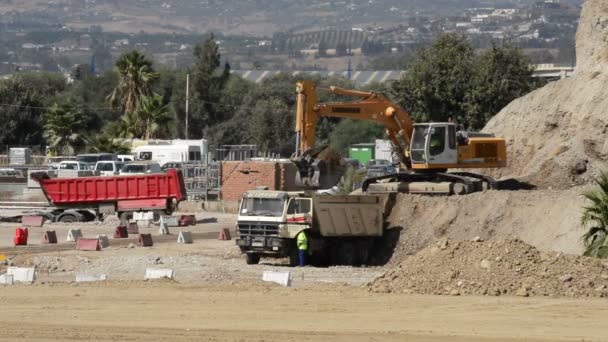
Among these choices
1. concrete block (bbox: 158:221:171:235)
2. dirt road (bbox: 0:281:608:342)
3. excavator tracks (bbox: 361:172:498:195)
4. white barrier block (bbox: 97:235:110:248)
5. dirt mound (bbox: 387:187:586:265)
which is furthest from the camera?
concrete block (bbox: 158:221:171:235)

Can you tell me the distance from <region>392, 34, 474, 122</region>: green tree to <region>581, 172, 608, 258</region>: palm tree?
47411 mm

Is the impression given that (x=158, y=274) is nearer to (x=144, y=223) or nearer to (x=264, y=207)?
(x=264, y=207)

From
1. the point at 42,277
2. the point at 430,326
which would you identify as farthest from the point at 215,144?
the point at 430,326

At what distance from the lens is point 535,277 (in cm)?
2655

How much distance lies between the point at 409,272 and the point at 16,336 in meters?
9.91

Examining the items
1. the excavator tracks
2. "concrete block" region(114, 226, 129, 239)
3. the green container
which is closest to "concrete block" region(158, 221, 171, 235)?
"concrete block" region(114, 226, 129, 239)

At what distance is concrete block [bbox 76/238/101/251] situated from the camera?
3819 cm

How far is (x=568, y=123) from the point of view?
159ft

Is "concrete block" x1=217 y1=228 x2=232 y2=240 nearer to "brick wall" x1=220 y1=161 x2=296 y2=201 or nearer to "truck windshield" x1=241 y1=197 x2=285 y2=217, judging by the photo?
"truck windshield" x1=241 y1=197 x2=285 y2=217

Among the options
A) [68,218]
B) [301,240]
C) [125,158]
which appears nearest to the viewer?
[301,240]

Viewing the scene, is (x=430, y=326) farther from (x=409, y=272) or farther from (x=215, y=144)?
(x=215, y=144)

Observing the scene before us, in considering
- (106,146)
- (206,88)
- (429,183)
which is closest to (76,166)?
(106,146)

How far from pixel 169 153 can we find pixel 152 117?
17.5 m

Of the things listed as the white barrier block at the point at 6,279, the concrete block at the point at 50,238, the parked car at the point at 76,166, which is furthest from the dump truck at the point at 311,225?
the parked car at the point at 76,166
